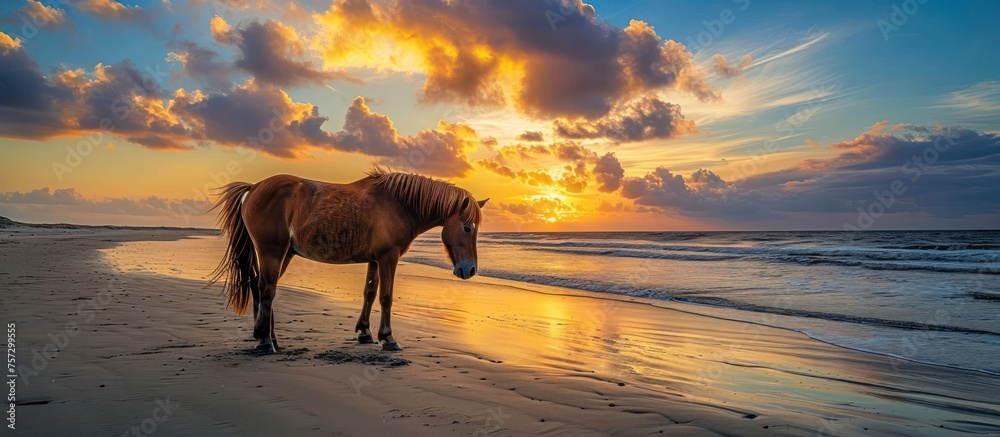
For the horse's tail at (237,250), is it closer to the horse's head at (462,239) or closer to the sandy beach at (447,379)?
the sandy beach at (447,379)

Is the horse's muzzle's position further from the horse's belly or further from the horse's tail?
the horse's tail

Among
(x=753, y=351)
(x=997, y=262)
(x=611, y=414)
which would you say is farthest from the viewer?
(x=997, y=262)

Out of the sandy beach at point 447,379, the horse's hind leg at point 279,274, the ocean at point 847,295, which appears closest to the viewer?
the sandy beach at point 447,379

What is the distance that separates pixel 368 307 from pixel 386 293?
1.82 ft

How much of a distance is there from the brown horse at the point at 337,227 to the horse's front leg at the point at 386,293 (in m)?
0.01

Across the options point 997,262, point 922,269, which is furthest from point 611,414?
point 997,262

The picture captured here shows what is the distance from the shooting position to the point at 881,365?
586 cm

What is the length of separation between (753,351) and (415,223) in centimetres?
465

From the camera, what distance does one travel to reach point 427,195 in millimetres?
5562

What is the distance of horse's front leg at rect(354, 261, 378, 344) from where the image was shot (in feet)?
18.7

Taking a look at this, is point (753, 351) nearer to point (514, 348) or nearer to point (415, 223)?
point (514, 348)

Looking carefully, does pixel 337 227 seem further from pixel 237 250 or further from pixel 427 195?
pixel 237 250

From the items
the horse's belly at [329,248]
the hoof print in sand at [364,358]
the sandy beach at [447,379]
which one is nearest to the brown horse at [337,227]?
the horse's belly at [329,248]

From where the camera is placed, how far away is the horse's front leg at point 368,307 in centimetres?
571
